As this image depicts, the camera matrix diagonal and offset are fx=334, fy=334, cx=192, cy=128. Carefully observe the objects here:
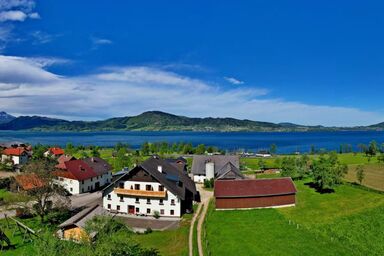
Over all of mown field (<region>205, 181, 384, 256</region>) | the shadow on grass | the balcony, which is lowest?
mown field (<region>205, 181, 384, 256</region>)

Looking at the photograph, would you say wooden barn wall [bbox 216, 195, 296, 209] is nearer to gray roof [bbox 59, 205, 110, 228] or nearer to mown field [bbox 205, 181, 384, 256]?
mown field [bbox 205, 181, 384, 256]

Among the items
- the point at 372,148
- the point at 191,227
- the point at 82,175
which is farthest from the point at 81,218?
the point at 372,148

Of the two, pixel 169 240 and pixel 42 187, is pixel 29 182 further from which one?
pixel 169 240

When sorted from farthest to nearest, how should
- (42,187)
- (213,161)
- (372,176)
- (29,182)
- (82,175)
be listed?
(372,176) < (213,161) < (82,175) < (29,182) < (42,187)

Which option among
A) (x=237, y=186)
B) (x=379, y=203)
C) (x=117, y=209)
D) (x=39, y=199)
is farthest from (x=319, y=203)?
(x=39, y=199)

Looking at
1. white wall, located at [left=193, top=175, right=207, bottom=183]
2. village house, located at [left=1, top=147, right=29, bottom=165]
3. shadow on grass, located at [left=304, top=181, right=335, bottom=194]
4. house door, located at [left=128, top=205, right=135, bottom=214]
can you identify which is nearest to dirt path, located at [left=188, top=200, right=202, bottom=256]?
house door, located at [left=128, top=205, right=135, bottom=214]

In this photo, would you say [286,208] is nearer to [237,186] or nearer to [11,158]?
[237,186]

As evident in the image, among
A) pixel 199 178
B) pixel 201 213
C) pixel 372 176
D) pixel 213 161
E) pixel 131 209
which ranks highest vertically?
pixel 213 161
